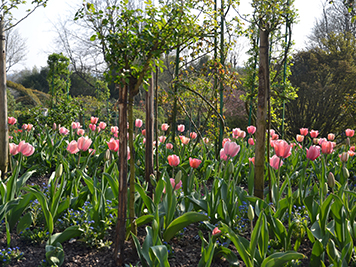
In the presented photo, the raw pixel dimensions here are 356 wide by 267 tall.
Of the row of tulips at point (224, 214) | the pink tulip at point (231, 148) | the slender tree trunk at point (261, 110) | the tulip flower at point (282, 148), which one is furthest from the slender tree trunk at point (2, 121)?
the tulip flower at point (282, 148)

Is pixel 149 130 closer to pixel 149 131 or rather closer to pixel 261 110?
pixel 149 131

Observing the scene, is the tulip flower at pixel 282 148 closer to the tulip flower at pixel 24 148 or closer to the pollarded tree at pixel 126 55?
the pollarded tree at pixel 126 55

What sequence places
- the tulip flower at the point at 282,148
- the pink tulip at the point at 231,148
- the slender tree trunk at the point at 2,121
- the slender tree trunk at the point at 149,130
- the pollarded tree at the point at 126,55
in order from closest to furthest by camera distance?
1. the pollarded tree at the point at 126,55
2. the tulip flower at the point at 282,148
3. the pink tulip at the point at 231,148
4. the slender tree trunk at the point at 149,130
5. the slender tree trunk at the point at 2,121

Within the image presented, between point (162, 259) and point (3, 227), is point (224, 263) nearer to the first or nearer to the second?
point (162, 259)

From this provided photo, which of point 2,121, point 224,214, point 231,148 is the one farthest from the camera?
point 2,121

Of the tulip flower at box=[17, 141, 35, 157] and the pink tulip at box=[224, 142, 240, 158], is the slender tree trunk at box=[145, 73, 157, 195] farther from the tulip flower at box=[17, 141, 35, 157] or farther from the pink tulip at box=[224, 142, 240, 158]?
the tulip flower at box=[17, 141, 35, 157]

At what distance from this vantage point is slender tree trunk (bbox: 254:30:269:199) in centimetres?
201

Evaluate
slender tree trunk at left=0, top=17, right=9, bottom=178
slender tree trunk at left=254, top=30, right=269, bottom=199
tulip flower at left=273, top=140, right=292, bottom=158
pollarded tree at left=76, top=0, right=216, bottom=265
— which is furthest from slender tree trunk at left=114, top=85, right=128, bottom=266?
slender tree trunk at left=0, top=17, right=9, bottom=178

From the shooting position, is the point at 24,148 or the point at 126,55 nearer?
the point at 126,55

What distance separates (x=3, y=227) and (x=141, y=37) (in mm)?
1510

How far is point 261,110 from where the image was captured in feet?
6.64

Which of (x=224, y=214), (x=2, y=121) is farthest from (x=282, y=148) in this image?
(x=2, y=121)

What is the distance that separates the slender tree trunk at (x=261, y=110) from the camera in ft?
6.59

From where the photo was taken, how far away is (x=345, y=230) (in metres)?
1.71
